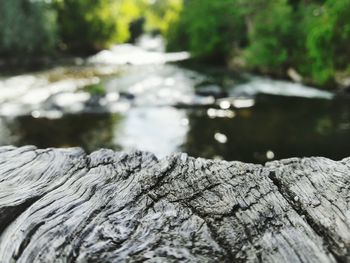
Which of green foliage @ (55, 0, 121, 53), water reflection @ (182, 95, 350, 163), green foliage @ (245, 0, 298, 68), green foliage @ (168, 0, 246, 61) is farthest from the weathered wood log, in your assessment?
green foliage @ (55, 0, 121, 53)

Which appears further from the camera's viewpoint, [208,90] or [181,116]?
[208,90]

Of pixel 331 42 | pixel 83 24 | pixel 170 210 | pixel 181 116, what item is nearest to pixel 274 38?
pixel 331 42

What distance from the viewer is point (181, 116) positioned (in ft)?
53.2

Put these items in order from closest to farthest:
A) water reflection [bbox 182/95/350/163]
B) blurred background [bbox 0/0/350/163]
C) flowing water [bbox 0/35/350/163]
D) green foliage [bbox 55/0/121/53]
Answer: water reflection [bbox 182/95/350/163] → flowing water [bbox 0/35/350/163] → blurred background [bbox 0/0/350/163] → green foliage [bbox 55/0/121/53]

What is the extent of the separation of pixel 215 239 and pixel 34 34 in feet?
121

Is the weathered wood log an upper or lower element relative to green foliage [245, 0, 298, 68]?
upper

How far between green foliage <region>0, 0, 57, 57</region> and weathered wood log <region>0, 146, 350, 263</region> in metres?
33.9

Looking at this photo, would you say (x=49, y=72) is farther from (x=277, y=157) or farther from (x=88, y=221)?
(x=88, y=221)

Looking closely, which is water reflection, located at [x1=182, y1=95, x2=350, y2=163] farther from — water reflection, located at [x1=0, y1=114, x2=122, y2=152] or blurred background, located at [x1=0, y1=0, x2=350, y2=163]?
water reflection, located at [x1=0, y1=114, x2=122, y2=152]

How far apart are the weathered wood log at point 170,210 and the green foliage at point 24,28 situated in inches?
1334

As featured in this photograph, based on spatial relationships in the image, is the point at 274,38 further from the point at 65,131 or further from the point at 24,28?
the point at 24,28

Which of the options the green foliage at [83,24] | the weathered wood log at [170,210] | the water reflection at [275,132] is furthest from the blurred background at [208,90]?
the green foliage at [83,24]

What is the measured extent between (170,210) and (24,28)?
3597 cm

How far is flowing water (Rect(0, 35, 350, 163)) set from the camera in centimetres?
1228
